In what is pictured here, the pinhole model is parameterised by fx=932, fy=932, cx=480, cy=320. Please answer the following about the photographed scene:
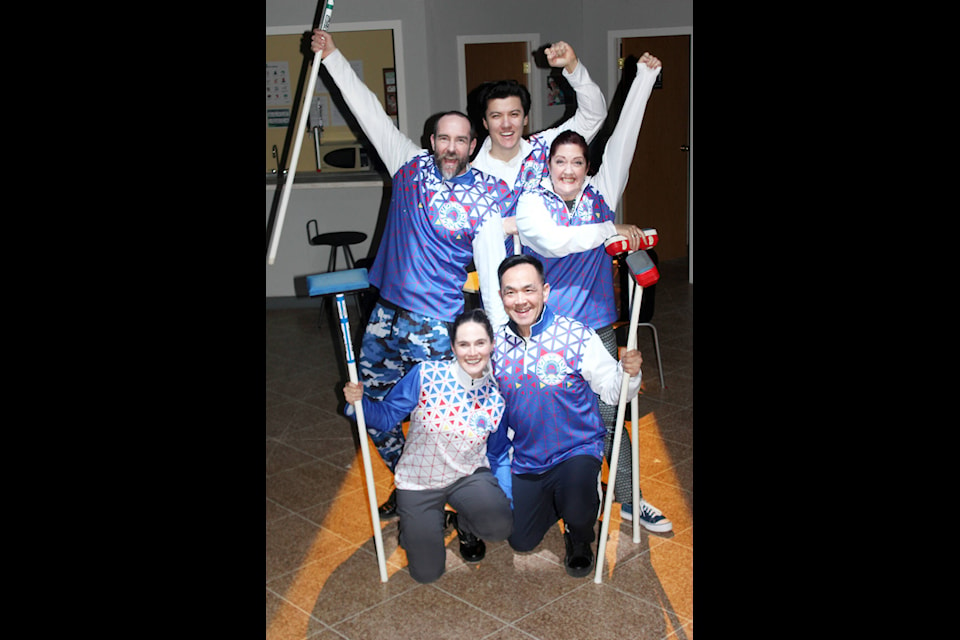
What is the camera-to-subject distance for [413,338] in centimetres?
319

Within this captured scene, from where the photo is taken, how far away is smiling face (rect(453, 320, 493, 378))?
114 inches

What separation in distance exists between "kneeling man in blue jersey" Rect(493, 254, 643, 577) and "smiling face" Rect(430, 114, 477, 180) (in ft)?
1.27

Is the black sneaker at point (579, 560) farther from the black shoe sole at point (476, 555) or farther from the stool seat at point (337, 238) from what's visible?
the stool seat at point (337, 238)

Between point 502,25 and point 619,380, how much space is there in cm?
393

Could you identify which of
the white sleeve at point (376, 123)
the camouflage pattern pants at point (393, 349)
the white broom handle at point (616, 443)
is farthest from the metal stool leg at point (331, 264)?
the white broom handle at point (616, 443)

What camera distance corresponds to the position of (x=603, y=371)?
118 inches

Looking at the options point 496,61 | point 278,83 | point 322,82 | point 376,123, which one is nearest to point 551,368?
point 376,123

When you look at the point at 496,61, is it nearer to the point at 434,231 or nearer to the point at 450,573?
the point at 434,231

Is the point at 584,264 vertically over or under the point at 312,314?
over

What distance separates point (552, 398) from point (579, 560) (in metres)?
0.58

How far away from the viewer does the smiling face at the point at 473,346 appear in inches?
114

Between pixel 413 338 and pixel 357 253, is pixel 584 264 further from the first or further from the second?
pixel 357 253

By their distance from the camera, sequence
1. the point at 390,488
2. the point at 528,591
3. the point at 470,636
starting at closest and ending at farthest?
the point at 470,636 < the point at 528,591 < the point at 390,488

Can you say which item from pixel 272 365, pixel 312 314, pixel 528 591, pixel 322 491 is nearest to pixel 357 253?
pixel 312 314
